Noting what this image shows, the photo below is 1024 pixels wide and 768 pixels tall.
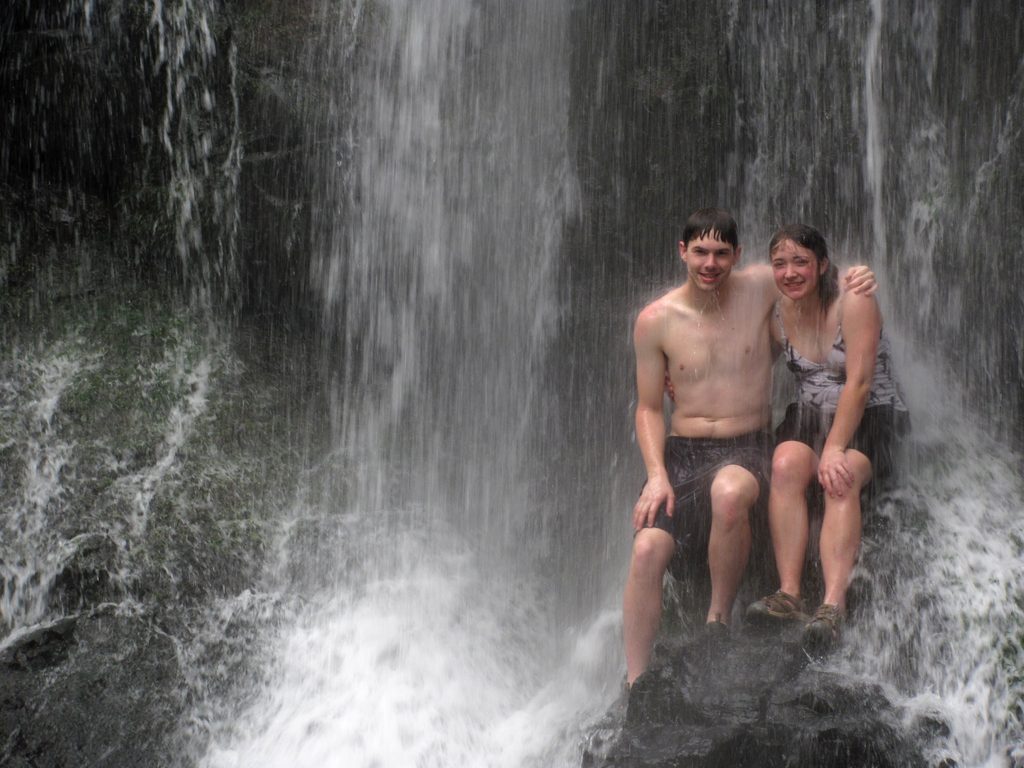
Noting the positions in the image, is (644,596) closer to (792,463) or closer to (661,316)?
(792,463)

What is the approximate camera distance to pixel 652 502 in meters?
4.12

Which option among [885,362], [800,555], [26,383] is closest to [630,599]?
[800,555]

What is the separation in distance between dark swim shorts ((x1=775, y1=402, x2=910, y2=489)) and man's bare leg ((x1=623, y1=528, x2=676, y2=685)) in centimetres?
78

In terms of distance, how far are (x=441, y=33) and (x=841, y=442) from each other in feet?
12.5

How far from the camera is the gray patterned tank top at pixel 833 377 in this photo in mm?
4246

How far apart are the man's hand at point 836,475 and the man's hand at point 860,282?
62 centimetres

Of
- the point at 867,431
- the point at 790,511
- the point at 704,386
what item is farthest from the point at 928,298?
the point at 790,511

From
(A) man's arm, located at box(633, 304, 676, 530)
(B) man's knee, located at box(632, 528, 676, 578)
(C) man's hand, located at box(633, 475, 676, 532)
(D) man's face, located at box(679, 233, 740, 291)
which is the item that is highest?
(D) man's face, located at box(679, 233, 740, 291)

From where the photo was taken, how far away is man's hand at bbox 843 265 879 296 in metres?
4.07

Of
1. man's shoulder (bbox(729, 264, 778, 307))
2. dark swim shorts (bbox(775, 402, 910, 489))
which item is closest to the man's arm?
A: man's shoulder (bbox(729, 264, 778, 307))

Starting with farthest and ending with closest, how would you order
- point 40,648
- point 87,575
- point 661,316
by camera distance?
point 87,575 → point 40,648 → point 661,316

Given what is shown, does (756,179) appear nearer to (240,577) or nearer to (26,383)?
(240,577)

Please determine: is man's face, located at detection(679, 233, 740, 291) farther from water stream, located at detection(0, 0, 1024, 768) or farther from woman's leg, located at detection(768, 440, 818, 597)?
water stream, located at detection(0, 0, 1024, 768)

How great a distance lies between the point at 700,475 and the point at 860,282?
0.97 metres
